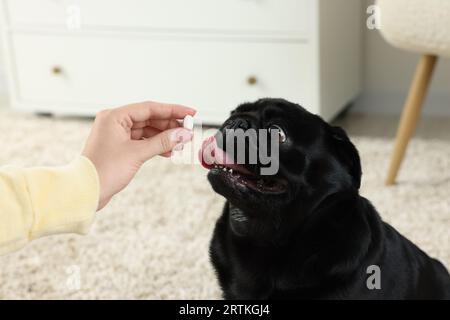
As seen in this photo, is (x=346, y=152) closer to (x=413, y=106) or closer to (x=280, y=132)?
(x=280, y=132)

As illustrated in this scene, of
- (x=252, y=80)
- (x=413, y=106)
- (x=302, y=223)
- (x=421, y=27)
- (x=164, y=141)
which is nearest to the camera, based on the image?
(x=164, y=141)

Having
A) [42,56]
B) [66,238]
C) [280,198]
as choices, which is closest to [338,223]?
[280,198]

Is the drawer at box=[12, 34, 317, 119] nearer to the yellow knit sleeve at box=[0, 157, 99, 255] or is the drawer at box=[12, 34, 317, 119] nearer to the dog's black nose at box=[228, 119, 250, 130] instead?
the dog's black nose at box=[228, 119, 250, 130]

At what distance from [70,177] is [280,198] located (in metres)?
0.28

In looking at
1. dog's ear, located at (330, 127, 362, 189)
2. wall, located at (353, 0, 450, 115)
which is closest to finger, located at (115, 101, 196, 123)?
dog's ear, located at (330, 127, 362, 189)

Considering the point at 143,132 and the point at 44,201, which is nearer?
the point at 44,201

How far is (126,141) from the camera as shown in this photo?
0.64m

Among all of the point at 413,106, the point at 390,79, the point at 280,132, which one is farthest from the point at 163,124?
the point at 390,79

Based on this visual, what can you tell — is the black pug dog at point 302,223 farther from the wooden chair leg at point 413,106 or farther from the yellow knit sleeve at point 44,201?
the wooden chair leg at point 413,106

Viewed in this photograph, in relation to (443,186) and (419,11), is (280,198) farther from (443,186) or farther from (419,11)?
(443,186)

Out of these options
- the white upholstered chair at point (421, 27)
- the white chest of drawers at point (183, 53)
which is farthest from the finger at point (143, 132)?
the white chest of drawers at point (183, 53)

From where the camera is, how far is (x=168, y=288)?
3.73 ft

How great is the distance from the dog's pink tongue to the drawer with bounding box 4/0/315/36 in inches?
41.8

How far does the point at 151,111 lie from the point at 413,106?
0.92m
